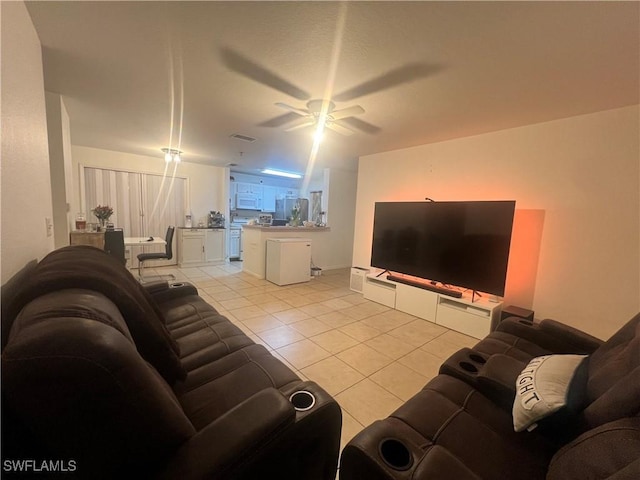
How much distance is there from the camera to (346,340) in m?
2.54

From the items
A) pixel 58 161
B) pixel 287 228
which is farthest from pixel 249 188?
pixel 58 161

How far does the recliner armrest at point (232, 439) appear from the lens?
2.08 ft

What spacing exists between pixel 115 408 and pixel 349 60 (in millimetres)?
2083

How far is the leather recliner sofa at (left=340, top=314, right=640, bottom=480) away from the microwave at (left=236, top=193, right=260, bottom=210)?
21.2ft

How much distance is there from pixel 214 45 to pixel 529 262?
3.49 metres

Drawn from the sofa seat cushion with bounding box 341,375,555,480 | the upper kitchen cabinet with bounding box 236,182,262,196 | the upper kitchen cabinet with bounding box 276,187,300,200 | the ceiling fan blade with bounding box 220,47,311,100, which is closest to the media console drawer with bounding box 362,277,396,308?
the sofa seat cushion with bounding box 341,375,555,480

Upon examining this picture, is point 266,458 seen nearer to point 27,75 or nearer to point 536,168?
point 27,75

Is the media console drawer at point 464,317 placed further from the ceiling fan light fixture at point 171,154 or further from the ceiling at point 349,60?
the ceiling fan light fixture at point 171,154

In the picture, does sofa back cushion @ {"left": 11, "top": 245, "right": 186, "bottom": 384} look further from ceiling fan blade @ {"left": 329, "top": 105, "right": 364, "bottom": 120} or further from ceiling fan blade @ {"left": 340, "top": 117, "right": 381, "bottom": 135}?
ceiling fan blade @ {"left": 340, "top": 117, "right": 381, "bottom": 135}

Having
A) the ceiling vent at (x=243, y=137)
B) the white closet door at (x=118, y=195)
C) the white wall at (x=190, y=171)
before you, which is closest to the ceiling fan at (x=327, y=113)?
the ceiling vent at (x=243, y=137)

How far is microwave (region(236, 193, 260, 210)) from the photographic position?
687cm

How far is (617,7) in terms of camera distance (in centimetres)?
123

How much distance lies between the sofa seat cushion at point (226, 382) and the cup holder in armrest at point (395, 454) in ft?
1.51

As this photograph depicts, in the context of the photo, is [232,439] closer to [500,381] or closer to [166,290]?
[500,381]
